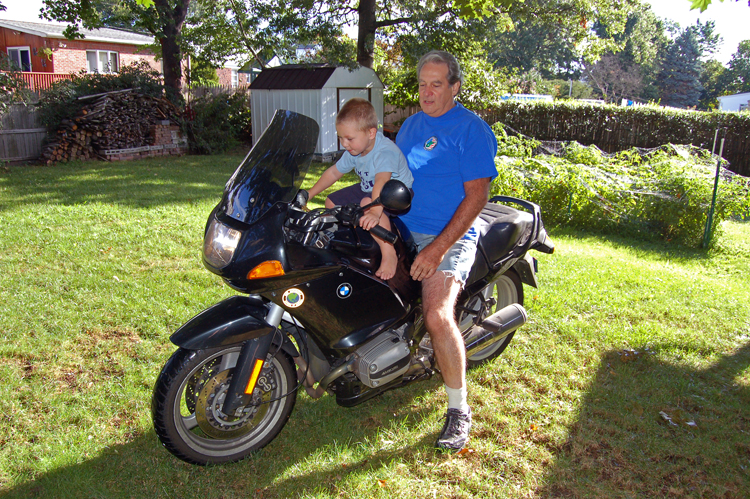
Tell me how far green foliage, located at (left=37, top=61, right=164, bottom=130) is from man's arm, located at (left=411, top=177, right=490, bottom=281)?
13619 millimetres

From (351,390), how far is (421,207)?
1129 millimetres

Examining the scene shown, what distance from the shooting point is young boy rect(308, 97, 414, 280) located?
2652 mm

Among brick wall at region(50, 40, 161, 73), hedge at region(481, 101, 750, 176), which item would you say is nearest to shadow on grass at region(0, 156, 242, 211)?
hedge at region(481, 101, 750, 176)

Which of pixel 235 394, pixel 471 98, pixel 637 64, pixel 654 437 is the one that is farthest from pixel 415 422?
pixel 637 64

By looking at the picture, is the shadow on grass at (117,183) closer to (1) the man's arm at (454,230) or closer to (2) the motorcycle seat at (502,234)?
(2) the motorcycle seat at (502,234)

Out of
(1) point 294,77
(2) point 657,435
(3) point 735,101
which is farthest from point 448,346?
(3) point 735,101

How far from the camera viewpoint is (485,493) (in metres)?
2.81

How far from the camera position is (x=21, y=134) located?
12.9m

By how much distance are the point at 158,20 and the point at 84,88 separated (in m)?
3.27

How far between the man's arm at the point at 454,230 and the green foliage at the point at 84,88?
13619 millimetres

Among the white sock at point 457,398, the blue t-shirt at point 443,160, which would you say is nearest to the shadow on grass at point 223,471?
the white sock at point 457,398

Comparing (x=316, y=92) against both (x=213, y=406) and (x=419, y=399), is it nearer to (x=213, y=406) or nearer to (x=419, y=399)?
(x=419, y=399)

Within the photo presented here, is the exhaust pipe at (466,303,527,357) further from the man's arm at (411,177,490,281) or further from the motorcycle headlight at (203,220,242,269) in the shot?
the motorcycle headlight at (203,220,242,269)

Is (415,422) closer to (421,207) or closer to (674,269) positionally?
(421,207)
